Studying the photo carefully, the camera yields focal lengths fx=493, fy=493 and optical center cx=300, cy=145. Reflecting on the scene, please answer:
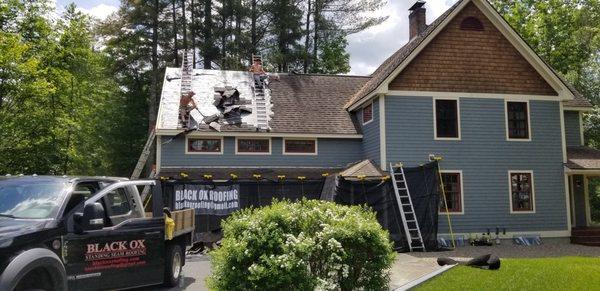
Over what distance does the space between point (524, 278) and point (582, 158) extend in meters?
12.8

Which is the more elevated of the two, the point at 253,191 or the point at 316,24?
the point at 316,24

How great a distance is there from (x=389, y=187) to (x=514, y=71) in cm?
744

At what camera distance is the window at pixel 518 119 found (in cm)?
1884

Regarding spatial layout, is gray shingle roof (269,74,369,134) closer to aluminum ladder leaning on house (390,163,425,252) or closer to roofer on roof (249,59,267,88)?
roofer on roof (249,59,267,88)

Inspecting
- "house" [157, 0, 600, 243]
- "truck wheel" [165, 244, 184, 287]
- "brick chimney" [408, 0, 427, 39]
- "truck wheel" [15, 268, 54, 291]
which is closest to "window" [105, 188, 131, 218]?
"truck wheel" [165, 244, 184, 287]

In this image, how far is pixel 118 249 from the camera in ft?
24.1

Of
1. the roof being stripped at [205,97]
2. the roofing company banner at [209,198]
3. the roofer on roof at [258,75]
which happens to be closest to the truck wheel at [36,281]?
the roofing company banner at [209,198]

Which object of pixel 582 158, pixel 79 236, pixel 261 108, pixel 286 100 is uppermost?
pixel 286 100

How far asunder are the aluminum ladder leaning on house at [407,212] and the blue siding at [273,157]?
394 cm

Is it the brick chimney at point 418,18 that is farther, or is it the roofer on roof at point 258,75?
the roofer on roof at point 258,75

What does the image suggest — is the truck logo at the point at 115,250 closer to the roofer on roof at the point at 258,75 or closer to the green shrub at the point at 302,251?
the green shrub at the point at 302,251

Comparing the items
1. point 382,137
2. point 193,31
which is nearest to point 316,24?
point 193,31

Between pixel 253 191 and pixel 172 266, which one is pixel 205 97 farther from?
pixel 172 266

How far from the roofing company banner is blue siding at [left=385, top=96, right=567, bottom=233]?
18.8 feet
